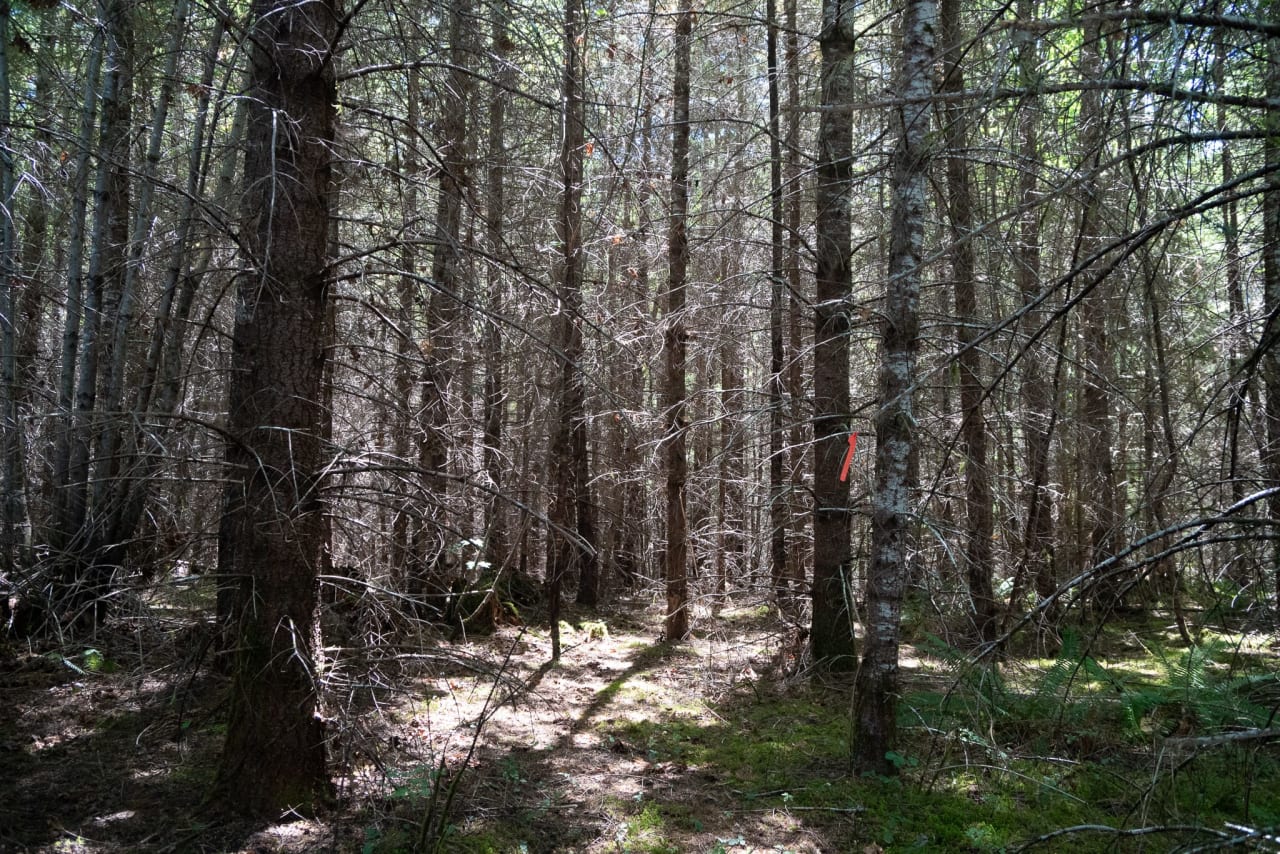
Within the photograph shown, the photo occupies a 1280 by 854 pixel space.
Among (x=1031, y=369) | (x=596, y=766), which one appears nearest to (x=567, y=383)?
(x=596, y=766)

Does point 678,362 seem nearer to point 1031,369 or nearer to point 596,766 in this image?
point 1031,369

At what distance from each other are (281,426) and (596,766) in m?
3.48

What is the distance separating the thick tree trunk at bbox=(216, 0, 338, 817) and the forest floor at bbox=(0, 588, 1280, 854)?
0.20 m

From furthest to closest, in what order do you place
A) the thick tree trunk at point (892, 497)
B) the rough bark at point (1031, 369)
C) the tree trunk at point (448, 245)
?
the thick tree trunk at point (892, 497), the tree trunk at point (448, 245), the rough bark at point (1031, 369)

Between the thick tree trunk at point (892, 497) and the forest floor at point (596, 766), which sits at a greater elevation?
the thick tree trunk at point (892, 497)

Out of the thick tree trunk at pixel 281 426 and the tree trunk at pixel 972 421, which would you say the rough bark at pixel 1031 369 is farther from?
the thick tree trunk at pixel 281 426

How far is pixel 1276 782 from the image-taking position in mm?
5082

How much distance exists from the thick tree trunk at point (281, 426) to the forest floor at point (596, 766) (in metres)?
0.20

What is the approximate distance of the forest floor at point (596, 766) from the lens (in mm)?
4008

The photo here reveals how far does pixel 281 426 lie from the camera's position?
3.95m

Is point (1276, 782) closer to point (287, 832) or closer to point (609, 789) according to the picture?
point (609, 789)

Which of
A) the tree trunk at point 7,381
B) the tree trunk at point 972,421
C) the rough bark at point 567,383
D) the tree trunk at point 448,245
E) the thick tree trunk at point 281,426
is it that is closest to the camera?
the tree trunk at point 448,245

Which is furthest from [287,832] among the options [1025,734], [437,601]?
[437,601]

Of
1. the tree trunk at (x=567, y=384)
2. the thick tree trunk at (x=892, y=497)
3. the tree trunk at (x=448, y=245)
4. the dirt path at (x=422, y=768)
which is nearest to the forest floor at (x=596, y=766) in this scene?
the dirt path at (x=422, y=768)
